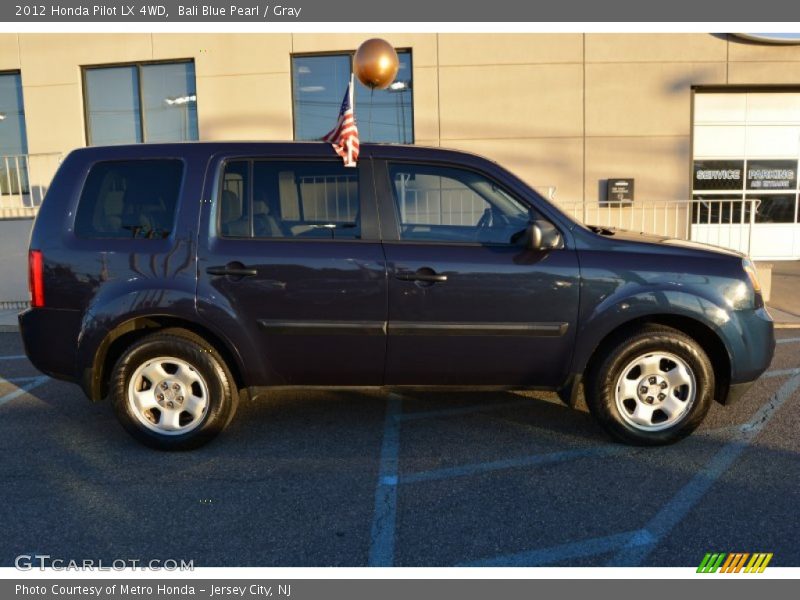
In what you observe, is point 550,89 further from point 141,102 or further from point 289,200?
point 289,200

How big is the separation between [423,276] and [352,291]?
17.2 inches

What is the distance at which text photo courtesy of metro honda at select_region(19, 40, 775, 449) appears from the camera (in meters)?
3.72

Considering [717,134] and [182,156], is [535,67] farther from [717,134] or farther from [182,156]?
[182,156]

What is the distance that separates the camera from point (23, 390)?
5.25 m

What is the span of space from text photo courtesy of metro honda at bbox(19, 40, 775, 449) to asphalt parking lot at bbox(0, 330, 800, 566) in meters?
0.34

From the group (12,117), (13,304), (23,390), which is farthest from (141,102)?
(23,390)

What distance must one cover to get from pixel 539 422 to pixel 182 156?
9.72 ft

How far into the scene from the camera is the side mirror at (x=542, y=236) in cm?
358

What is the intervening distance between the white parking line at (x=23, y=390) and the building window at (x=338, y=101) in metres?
6.93

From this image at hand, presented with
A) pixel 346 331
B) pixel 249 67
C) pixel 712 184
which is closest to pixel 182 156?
pixel 346 331

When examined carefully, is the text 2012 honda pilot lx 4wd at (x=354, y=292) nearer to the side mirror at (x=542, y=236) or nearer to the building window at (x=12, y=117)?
the side mirror at (x=542, y=236)

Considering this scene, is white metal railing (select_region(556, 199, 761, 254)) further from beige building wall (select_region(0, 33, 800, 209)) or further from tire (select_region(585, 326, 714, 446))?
tire (select_region(585, 326, 714, 446))

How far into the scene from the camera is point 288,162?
385cm

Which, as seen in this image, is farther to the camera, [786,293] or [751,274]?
[786,293]
